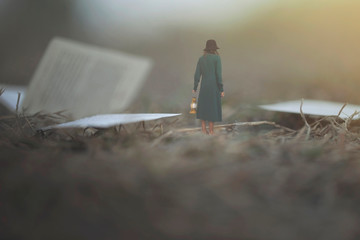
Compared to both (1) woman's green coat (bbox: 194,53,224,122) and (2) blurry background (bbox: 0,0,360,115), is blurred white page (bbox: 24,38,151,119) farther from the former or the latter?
(1) woman's green coat (bbox: 194,53,224,122)

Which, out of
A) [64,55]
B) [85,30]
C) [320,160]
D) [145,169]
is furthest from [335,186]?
[85,30]

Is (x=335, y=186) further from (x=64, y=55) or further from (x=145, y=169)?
(x=64, y=55)

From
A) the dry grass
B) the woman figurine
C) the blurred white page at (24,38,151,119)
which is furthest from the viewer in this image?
the blurred white page at (24,38,151,119)

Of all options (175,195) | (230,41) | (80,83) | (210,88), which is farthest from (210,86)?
(230,41)

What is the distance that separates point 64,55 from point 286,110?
0.83m

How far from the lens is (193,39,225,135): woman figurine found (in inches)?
29.3

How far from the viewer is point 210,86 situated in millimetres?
754

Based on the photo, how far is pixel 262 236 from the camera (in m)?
0.33

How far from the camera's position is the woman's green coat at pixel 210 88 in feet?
2.44

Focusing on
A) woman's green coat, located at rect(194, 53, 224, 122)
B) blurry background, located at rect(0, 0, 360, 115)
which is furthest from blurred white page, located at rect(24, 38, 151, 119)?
woman's green coat, located at rect(194, 53, 224, 122)

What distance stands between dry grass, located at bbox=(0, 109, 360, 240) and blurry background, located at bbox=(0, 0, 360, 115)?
645mm

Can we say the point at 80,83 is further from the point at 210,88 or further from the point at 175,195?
the point at 175,195

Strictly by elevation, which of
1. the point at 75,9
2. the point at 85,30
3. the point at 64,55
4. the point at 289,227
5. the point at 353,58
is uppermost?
the point at 75,9

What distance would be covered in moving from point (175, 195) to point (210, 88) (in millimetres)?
422
